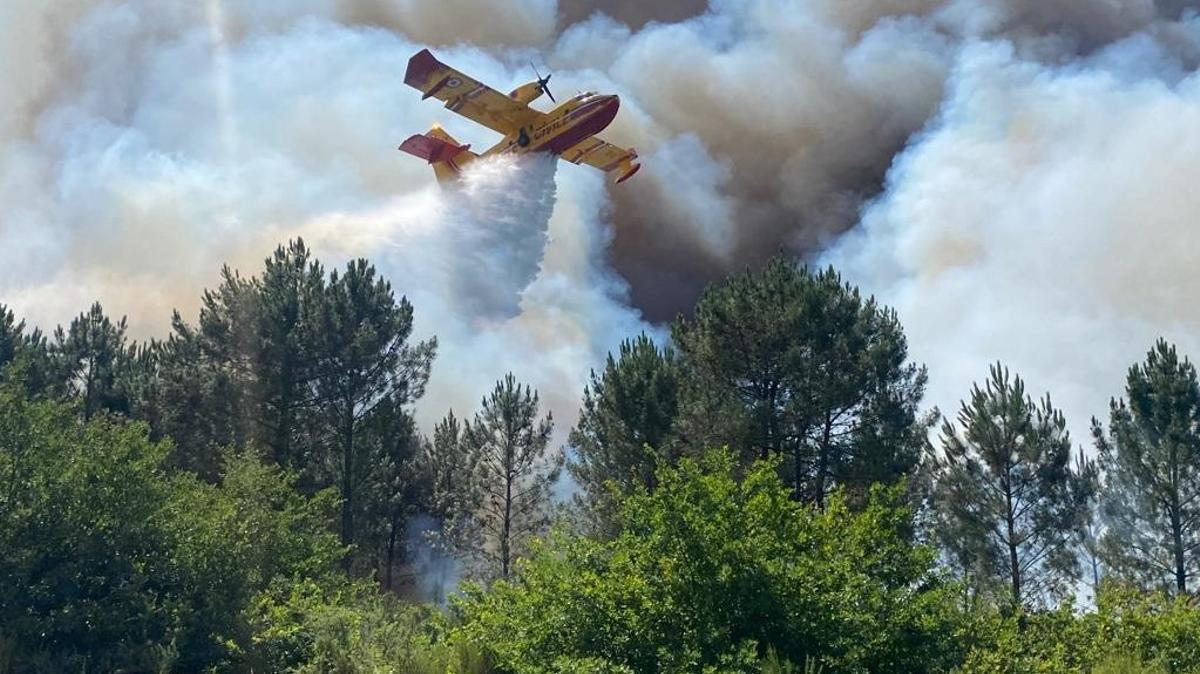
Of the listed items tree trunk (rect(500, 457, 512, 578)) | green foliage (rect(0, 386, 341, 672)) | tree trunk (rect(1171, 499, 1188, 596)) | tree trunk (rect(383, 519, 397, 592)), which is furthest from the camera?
tree trunk (rect(383, 519, 397, 592))

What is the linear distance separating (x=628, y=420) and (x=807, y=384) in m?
5.53

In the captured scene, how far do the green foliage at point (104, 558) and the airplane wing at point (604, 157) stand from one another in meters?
25.6

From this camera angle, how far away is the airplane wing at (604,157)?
41656 mm

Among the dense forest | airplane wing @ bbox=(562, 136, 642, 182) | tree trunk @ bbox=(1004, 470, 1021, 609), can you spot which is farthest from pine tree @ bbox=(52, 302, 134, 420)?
tree trunk @ bbox=(1004, 470, 1021, 609)

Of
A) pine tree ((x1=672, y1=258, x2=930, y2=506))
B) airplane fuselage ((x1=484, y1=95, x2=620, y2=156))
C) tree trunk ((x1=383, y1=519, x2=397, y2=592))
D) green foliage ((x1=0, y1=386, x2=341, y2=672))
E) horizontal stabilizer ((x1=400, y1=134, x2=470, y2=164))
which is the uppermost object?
horizontal stabilizer ((x1=400, y1=134, x2=470, y2=164))

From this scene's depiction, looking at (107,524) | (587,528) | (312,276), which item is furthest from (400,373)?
(107,524)

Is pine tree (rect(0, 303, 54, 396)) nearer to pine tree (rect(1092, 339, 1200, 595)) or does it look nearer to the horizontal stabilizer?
the horizontal stabilizer

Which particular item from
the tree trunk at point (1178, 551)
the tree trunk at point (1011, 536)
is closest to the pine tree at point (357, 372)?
the tree trunk at point (1011, 536)

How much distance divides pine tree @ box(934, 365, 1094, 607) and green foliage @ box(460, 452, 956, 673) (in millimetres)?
16409

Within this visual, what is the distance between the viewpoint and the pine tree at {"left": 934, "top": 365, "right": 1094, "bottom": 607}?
27875 mm

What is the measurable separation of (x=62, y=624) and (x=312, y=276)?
19949mm

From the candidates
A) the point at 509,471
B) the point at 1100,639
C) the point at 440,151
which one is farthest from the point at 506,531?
the point at 1100,639

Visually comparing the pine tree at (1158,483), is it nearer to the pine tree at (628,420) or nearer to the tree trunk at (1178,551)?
the tree trunk at (1178,551)

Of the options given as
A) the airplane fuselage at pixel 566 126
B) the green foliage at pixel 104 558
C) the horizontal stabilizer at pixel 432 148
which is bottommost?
the green foliage at pixel 104 558
